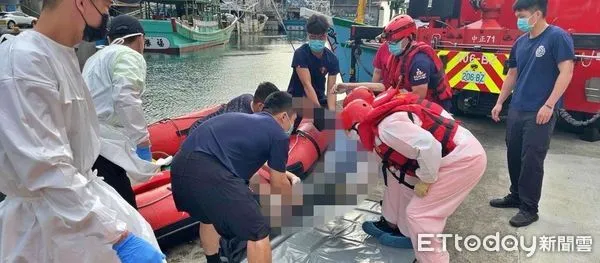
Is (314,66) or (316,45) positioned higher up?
(316,45)

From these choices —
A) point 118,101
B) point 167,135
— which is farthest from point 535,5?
point 167,135

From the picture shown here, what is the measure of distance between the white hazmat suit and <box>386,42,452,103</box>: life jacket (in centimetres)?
241

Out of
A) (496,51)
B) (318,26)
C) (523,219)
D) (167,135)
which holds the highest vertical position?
(318,26)

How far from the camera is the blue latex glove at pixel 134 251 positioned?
1384 millimetres

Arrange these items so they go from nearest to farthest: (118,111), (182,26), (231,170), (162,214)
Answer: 1. (231,170)
2. (118,111)
3. (162,214)
4. (182,26)

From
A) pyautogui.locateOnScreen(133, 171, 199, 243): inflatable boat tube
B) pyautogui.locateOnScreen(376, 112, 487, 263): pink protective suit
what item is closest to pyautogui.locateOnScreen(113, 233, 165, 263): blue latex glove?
pyautogui.locateOnScreen(376, 112, 487, 263): pink protective suit

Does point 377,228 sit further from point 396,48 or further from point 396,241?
point 396,48

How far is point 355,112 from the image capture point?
2.48 metres

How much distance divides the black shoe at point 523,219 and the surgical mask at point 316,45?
2.15m

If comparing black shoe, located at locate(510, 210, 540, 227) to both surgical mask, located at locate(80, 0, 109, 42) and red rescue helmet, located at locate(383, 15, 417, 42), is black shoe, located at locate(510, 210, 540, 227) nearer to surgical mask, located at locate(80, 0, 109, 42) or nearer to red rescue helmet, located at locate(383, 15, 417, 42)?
red rescue helmet, located at locate(383, 15, 417, 42)

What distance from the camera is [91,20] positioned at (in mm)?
1446

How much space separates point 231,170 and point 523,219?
2211 millimetres

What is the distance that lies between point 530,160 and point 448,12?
14.1ft

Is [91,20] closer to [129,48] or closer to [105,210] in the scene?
[105,210]
